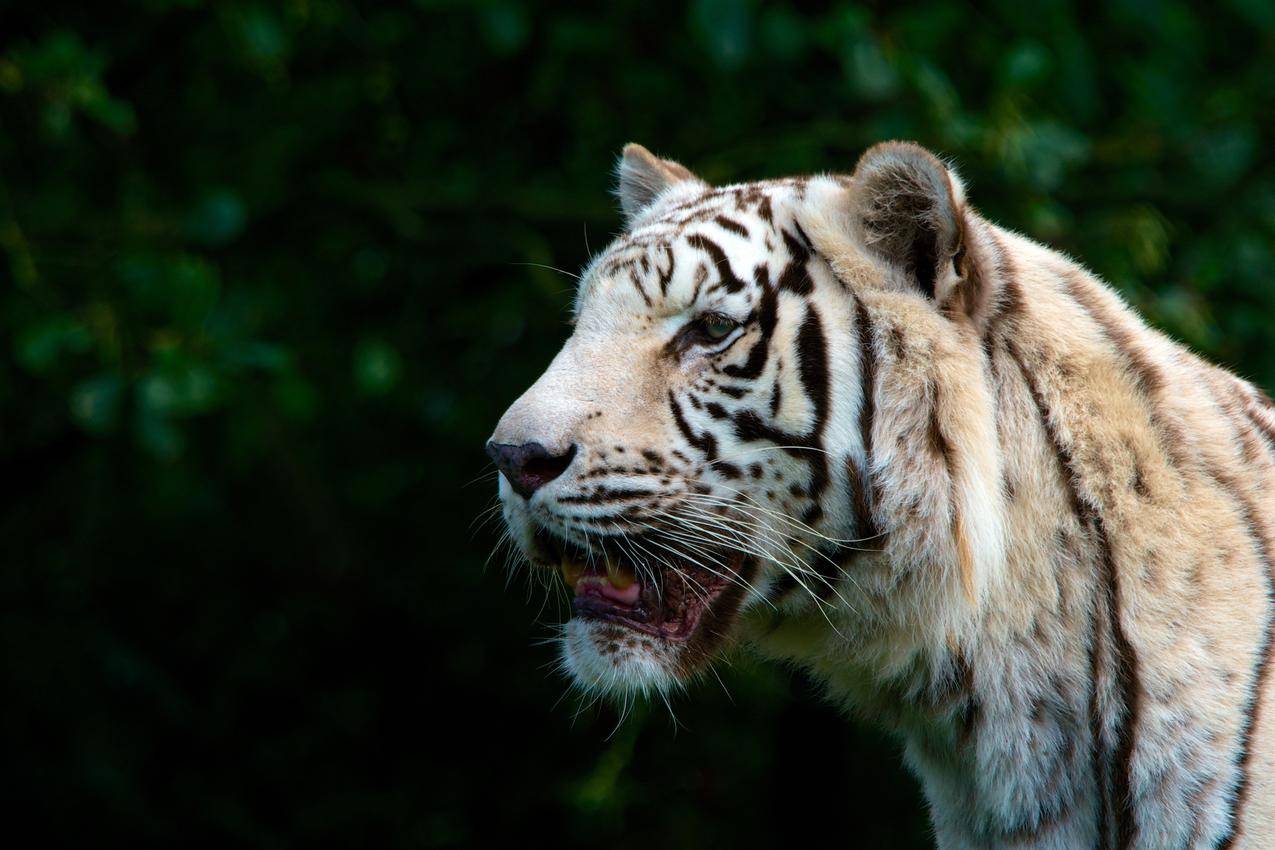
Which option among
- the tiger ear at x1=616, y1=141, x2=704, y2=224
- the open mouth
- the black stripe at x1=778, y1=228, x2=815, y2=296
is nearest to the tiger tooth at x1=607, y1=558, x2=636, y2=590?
the open mouth

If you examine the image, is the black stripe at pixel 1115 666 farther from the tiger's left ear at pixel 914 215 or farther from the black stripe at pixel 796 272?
the black stripe at pixel 796 272

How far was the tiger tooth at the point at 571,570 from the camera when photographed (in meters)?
1.76

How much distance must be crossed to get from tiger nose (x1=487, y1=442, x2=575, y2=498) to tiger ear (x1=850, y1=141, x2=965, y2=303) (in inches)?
19.5

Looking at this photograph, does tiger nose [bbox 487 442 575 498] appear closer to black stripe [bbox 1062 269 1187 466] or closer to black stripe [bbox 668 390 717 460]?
black stripe [bbox 668 390 717 460]

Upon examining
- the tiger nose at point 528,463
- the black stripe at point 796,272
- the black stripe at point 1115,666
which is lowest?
the black stripe at point 1115,666

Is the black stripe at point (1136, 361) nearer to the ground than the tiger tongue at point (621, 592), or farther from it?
farther from it

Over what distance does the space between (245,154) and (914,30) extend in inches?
68.1

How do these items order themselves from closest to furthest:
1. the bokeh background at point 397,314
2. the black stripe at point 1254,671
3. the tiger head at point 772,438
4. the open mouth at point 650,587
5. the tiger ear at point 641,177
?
1. the black stripe at point 1254,671
2. the tiger head at point 772,438
3. the open mouth at point 650,587
4. the tiger ear at point 641,177
5. the bokeh background at point 397,314

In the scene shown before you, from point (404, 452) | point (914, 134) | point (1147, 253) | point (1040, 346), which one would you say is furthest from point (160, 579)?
point (1040, 346)

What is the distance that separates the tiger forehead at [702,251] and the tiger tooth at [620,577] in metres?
0.35

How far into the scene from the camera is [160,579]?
191 inches

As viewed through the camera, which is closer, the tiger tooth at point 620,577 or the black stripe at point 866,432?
the black stripe at point 866,432

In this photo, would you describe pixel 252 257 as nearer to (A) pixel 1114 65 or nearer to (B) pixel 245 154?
(B) pixel 245 154

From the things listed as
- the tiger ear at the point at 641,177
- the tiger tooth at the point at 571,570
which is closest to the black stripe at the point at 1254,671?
the tiger tooth at the point at 571,570
